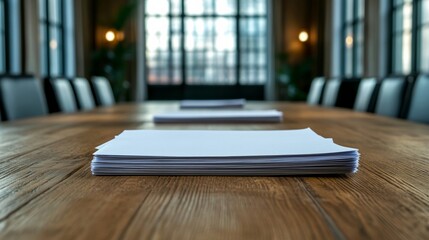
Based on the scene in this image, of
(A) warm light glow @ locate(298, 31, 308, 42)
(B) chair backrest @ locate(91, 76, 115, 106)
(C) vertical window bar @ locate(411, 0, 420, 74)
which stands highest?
(A) warm light glow @ locate(298, 31, 308, 42)

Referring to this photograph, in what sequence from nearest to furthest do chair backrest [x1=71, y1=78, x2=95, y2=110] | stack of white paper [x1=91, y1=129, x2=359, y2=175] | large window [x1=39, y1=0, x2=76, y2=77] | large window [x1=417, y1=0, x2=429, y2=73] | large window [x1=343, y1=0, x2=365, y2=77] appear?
stack of white paper [x1=91, y1=129, x2=359, y2=175]
chair backrest [x1=71, y1=78, x2=95, y2=110]
large window [x1=417, y1=0, x2=429, y2=73]
large window [x1=39, y1=0, x2=76, y2=77]
large window [x1=343, y1=0, x2=365, y2=77]

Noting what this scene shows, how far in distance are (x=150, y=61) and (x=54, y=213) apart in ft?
30.8

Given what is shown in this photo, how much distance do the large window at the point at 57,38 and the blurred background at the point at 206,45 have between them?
1 cm

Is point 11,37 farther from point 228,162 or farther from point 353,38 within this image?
point 228,162

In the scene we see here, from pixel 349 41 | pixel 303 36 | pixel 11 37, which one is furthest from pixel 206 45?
pixel 11 37

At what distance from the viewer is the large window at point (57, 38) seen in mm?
7809

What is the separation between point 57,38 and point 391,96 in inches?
253

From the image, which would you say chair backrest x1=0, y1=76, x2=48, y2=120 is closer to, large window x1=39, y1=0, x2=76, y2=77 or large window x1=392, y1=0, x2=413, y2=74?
large window x1=392, y1=0, x2=413, y2=74

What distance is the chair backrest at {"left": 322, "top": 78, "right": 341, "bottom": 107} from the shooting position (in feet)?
14.7

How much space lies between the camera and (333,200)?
24.8 inches

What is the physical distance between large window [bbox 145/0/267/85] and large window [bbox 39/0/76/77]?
4.89 ft

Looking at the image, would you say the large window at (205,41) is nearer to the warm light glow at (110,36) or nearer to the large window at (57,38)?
the warm light glow at (110,36)

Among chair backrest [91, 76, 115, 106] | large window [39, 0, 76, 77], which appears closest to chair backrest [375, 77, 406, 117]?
chair backrest [91, 76, 115, 106]

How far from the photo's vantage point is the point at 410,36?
20.7 ft
